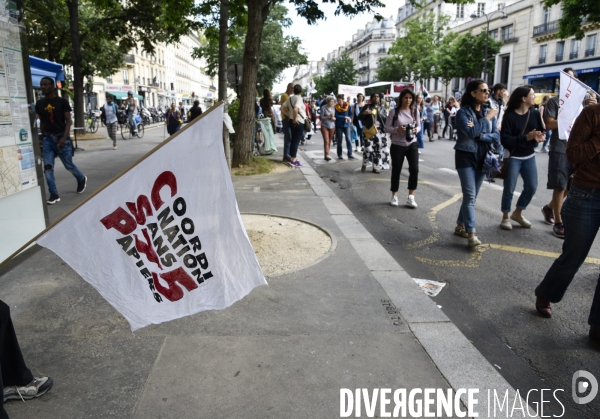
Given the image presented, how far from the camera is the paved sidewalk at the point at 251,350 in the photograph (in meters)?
2.60

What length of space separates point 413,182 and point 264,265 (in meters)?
3.75

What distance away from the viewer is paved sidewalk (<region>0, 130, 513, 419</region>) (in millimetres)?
2602

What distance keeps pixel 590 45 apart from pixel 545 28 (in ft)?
23.0

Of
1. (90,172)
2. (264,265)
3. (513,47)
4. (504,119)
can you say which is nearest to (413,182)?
(504,119)

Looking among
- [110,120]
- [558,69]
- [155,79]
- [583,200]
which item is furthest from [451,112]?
[155,79]

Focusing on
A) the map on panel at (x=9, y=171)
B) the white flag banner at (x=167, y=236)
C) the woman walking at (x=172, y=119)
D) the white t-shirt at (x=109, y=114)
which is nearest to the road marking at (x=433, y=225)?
the white flag banner at (x=167, y=236)

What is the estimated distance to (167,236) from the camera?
2.49 metres

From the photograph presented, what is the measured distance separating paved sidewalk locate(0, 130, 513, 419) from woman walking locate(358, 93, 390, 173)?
6.65 m

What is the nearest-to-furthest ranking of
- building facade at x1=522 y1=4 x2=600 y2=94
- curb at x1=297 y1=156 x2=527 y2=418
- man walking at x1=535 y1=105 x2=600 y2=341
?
1. curb at x1=297 y1=156 x2=527 y2=418
2. man walking at x1=535 y1=105 x2=600 y2=341
3. building facade at x1=522 y1=4 x2=600 y2=94

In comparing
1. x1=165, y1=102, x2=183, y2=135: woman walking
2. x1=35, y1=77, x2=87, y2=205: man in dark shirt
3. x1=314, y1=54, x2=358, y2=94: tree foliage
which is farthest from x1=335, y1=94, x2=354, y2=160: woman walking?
x1=314, y1=54, x2=358, y2=94: tree foliage

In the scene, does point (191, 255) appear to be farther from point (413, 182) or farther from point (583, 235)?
point (413, 182)

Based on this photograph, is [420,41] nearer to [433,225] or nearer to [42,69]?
[42,69]

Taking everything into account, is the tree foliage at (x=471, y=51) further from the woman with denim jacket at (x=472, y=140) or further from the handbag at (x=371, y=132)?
the woman with denim jacket at (x=472, y=140)

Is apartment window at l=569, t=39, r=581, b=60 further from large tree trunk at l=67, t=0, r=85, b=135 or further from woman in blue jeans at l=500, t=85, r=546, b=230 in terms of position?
woman in blue jeans at l=500, t=85, r=546, b=230
